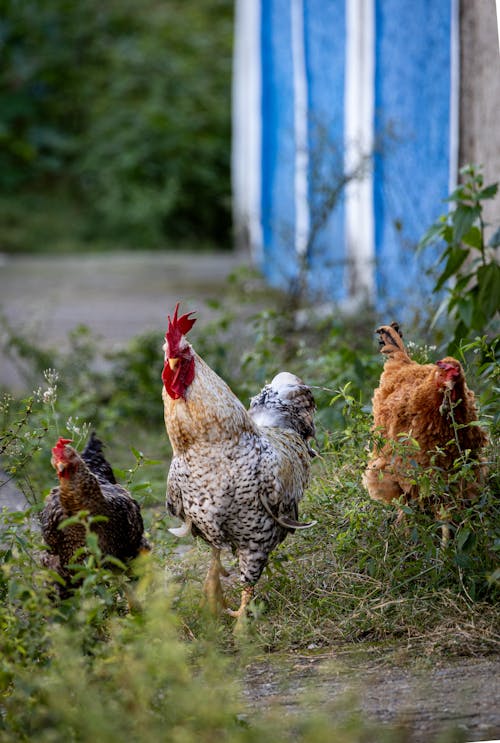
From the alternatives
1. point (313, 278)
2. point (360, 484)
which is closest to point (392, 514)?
point (360, 484)

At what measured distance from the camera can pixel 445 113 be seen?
624 cm

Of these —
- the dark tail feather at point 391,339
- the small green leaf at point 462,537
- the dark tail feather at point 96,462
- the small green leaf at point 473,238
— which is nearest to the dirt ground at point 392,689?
the small green leaf at point 462,537

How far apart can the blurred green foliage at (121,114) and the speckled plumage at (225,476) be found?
44.6 ft

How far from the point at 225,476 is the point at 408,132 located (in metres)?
4.20

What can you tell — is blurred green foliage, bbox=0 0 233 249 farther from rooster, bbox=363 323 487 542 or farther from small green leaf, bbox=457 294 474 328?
rooster, bbox=363 323 487 542

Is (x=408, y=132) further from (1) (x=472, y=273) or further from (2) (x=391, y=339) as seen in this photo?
(2) (x=391, y=339)

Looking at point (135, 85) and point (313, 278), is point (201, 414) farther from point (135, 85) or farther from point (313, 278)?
point (135, 85)

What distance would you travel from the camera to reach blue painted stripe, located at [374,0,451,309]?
6281 millimetres

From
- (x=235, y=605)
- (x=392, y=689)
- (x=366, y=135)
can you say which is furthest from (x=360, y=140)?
(x=392, y=689)

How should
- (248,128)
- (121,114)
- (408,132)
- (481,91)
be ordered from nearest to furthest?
(481,91)
(408,132)
(248,128)
(121,114)

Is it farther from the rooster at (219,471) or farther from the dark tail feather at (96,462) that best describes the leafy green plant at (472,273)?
the dark tail feather at (96,462)

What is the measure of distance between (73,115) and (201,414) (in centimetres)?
1728

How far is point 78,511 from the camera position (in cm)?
346

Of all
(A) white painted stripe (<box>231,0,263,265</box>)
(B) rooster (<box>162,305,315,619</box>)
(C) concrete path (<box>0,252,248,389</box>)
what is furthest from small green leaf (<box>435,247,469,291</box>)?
(A) white painted stripe (<box>231,0,263,265</box>)
